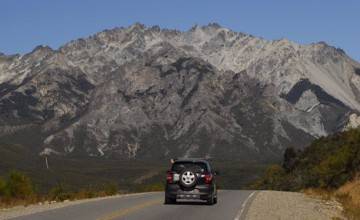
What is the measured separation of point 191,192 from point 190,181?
0.50m

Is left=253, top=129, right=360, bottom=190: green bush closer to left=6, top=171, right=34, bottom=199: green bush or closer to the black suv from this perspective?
the black suv

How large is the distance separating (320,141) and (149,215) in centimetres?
11304

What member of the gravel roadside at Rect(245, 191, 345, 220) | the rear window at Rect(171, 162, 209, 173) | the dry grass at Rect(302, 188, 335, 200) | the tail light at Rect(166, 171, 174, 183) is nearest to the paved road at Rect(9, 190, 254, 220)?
the gravel roadside at Rect(245, 191, 345, 220)

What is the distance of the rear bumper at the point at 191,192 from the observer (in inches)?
1308

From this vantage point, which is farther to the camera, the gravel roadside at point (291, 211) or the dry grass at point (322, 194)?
the dry grass at point (322, 194)

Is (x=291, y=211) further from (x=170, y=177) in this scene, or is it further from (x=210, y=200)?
(x=170, y=177)

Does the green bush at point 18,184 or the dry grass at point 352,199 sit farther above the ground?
the green bush at point 18,184

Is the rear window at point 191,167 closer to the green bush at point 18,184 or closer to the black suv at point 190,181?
the black suv at point 190,181

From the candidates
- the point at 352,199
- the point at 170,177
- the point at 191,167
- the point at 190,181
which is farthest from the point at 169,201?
the point at 352,199

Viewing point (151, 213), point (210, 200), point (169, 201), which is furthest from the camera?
point (169, 201)

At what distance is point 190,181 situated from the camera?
33219mm

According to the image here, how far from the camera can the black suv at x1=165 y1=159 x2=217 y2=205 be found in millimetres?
33219

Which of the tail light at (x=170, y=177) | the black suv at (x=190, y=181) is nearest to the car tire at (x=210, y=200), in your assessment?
the black suv at (x=190, y=181)

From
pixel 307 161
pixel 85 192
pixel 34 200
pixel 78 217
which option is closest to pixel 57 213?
pixel 78 217
